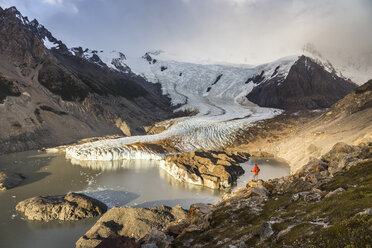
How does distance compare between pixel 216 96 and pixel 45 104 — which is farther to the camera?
pixel 216 96

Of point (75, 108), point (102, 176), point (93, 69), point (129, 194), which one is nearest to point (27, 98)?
point (75, 108)

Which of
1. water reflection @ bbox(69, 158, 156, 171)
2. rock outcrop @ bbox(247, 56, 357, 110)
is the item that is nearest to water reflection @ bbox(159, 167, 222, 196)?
water reflection @ bbox(69, 158, 156, 171)

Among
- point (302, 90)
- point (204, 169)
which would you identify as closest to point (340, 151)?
point (204, 169)

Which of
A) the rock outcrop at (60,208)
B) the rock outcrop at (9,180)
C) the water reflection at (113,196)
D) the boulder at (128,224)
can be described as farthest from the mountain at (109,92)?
the boulder at (128,224)

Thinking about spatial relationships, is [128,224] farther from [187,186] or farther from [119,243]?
[187,186]

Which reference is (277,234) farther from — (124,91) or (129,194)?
(124,91)

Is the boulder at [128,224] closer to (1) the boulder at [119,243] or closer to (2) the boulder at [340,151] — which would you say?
(1) the boulder at [119,243]
